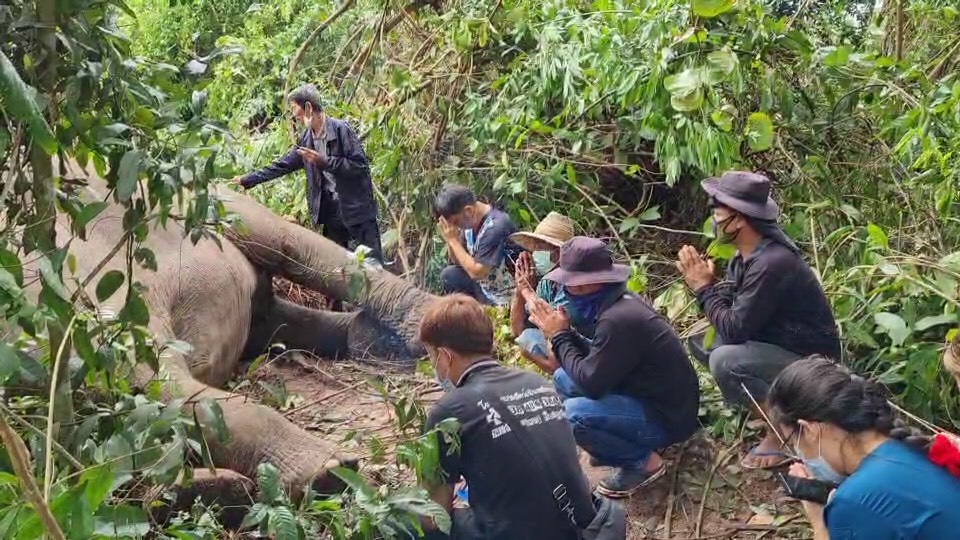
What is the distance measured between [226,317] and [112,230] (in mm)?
742

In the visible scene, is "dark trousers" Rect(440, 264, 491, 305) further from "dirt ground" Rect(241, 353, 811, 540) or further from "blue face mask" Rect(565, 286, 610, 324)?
"blue face mask" Rect(565, 286, 610, 324)

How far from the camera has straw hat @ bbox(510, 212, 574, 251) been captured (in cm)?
486

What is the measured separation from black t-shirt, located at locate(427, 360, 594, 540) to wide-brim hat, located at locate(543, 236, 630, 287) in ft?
2.86

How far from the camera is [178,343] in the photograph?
2609mm

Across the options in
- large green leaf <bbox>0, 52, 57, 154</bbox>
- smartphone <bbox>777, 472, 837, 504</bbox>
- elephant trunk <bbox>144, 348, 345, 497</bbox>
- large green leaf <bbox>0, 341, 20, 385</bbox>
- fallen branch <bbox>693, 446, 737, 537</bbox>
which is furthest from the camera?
elephant trunk <bbox>144, 348, 345, 497</bbox>

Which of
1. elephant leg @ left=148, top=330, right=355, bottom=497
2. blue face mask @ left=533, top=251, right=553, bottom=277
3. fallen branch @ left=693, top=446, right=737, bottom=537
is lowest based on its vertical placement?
fallen branch @ left=693, top=446, right=737, bottom=537

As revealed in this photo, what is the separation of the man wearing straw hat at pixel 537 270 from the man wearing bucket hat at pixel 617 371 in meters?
0.40

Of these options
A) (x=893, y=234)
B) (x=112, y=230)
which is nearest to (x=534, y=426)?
(x=893, y=234)

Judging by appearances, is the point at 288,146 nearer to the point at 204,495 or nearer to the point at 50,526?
the point at 204,495

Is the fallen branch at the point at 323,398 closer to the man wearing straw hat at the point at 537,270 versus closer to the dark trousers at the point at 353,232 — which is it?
the man wearing straw hat at the point at 537,270

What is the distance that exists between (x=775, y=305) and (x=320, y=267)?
3.10 metres

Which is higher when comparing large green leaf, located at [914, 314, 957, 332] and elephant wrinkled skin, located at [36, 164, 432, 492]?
large green leaf, located at [914, 314, 957, 332]

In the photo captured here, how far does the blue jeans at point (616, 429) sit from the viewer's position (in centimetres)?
402

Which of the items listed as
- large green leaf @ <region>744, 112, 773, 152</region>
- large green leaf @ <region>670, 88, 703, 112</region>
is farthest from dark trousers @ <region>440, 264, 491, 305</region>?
large green leaf @ <region>744, 112, 773, 152</region>
